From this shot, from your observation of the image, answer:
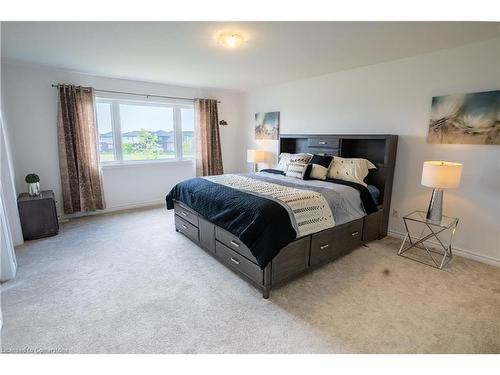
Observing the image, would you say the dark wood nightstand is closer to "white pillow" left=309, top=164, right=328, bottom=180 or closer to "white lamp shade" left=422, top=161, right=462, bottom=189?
"white pillow" left=309, top=164, right=328, bottom=180

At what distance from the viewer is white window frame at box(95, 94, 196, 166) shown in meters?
4.34

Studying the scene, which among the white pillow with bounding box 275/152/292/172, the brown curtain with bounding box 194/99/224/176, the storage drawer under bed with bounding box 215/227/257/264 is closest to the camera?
the storage drawer under bed with bounding box 215/227/257/264

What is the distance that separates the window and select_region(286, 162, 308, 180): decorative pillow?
251cm

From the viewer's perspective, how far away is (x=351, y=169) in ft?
10.7

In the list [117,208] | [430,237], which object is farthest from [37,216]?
[430,237]

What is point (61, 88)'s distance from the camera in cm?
Answer: 372

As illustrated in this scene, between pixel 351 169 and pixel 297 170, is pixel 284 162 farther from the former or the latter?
pixel 351 169

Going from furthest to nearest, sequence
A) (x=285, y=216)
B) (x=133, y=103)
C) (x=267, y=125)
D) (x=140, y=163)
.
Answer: (x=267, y=125), (x=140, y=163), (x=133, y=103), (x=285, y=216)

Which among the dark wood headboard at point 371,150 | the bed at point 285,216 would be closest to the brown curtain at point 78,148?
the bed at point 285,216

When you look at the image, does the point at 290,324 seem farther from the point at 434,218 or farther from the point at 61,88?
the point at 61,88

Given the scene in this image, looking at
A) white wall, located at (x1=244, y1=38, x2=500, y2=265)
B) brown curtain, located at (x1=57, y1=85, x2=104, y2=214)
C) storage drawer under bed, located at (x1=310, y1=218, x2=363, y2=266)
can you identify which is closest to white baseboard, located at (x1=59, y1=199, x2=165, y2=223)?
brown curtain, located at (x1=57, y1=85, x2=104, y2=214)

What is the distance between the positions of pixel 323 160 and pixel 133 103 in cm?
348

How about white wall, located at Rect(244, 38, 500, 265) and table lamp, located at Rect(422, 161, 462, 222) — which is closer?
table lamp, located at Rect(422, 161, 462, 222)
